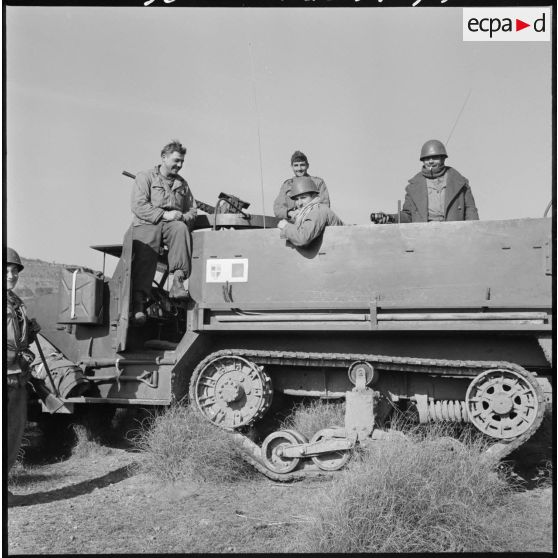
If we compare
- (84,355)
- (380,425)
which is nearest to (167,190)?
(84,355)

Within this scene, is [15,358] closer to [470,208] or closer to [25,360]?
[25,360]

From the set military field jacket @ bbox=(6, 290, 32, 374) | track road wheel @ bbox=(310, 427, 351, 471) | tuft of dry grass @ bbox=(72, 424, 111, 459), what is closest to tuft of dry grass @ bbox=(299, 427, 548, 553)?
track road wheel @ bbox=(310, 427, 351, 471)

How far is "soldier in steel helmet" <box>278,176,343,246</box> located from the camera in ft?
24.1

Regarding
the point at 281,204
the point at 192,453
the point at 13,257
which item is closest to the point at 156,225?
the point at 281,204

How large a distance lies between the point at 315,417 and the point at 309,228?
1.94m

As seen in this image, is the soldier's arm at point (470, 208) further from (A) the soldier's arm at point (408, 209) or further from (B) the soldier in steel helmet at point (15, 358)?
(B) the soldier in steel helmet at point (15, 358)

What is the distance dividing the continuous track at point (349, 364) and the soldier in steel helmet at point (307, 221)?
1.13m

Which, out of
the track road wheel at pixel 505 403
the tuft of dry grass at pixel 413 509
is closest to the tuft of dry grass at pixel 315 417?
the track road wheel at pixel 505 403

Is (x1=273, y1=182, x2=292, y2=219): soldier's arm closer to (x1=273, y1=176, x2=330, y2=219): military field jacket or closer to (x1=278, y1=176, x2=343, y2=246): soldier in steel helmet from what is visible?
(x1=273, y1=176, x2=330, y2=219): military field jacket

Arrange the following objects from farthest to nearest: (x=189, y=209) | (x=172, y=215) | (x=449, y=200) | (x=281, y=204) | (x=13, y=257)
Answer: (x=281, y=204)
(x=189, y=209)
(x=172, y=215)
(x=449, y=200)
(x=13, y=257)

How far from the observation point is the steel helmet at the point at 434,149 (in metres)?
7.84

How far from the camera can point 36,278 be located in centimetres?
1819

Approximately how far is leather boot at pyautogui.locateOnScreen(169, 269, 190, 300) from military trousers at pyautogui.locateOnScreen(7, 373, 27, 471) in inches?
67.0

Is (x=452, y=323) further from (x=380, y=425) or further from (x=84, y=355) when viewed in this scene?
(x=84, y=355)
